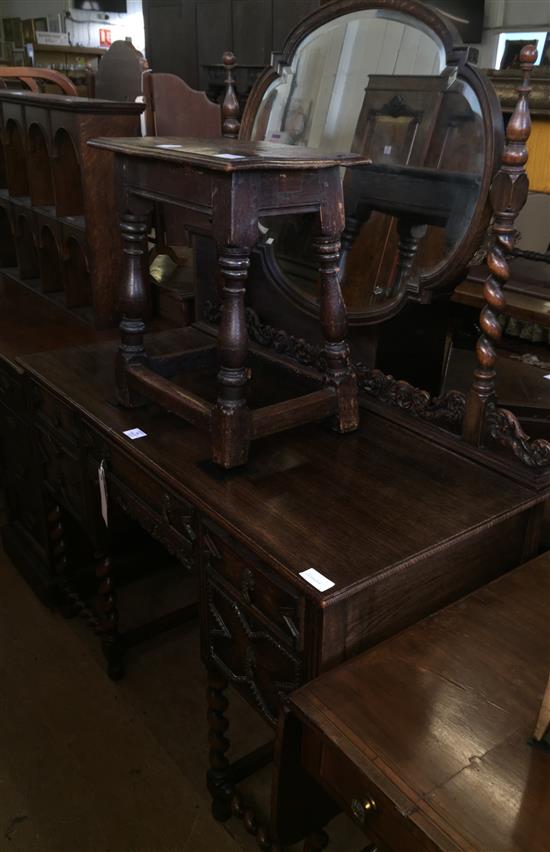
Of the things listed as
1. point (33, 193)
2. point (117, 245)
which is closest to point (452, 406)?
point (117, 245)

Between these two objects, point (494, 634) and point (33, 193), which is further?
point (33, 193)

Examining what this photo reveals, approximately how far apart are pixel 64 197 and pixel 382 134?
126cm

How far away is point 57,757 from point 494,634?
1.27 m

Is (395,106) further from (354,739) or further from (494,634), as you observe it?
(354,739)

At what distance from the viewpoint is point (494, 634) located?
1137 millimetres

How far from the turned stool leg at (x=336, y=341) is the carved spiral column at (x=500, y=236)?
0.24m

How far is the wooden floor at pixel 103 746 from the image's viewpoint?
171cm

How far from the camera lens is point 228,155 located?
1.25 meters

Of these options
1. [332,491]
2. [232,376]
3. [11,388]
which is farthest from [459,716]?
[11,388]

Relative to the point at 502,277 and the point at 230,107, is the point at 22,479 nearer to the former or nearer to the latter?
the point at 230,107

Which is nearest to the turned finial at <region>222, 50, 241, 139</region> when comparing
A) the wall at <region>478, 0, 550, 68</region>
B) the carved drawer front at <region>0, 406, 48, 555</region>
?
the carved drawer front at <region>0, 406, 48, 555</region>

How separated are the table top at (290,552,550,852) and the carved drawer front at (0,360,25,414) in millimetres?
1379

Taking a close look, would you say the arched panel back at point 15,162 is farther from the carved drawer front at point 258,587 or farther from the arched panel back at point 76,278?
the carved drawer front at point 258,587

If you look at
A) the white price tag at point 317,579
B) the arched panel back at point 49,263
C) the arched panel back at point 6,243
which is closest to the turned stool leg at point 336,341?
the white price tag at point 317,579
